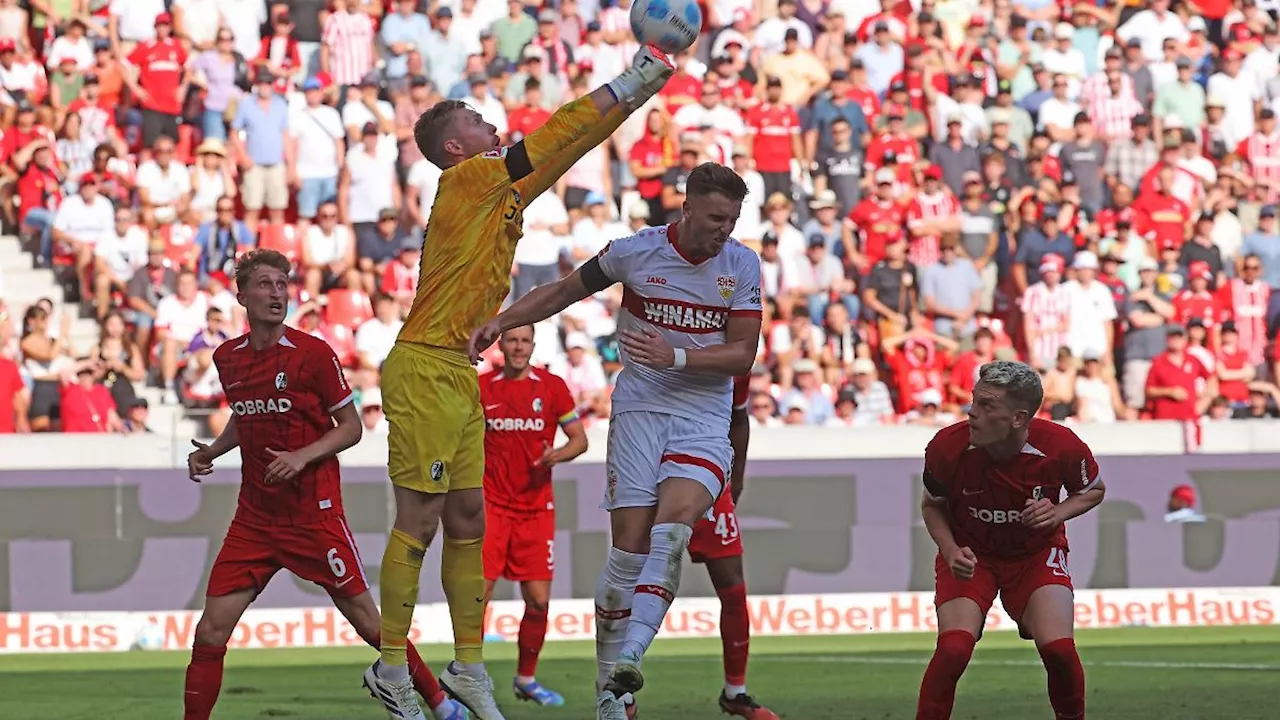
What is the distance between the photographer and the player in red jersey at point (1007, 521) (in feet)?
29.0

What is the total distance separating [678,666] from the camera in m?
15.3

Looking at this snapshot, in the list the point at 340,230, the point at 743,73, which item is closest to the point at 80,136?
→ the point at 340,230

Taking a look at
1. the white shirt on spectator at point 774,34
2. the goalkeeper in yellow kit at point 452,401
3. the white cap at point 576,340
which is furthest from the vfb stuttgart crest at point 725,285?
the white shirt on spectator at point 774,34

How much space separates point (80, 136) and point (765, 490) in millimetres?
8357

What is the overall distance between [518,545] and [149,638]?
5.34 metres

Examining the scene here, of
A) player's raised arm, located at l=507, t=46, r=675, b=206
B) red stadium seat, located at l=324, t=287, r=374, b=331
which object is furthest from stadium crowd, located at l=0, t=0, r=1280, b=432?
player's raised arm, located at l=507, t=46, r=675, b=206

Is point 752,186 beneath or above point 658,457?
above

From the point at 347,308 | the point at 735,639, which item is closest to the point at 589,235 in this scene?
the point at 347,308

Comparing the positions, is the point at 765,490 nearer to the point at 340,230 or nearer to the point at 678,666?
the point at 678,666

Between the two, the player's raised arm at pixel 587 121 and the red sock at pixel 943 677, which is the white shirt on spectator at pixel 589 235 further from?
the red sock at pixel 943 677

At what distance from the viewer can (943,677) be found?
8.70 m

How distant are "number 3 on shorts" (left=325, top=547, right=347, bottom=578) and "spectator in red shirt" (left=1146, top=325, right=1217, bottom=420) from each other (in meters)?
13.6

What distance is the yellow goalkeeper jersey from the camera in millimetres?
9406

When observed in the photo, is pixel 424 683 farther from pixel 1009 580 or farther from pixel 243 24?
pixel 243 24
